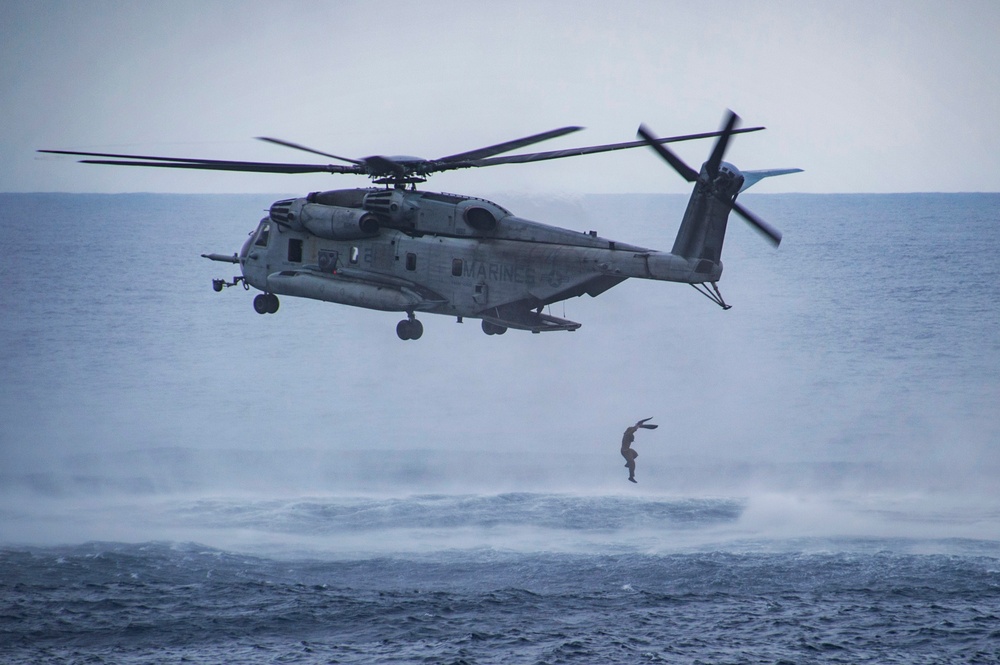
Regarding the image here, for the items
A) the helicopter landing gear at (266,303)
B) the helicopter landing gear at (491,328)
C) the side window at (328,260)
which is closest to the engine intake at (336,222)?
the side window at (328,260)

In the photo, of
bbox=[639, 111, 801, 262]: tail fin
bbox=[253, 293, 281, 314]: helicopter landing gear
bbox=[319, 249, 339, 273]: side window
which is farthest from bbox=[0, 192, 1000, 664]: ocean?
bbox=[639, 111, 801, 262]: tail fin

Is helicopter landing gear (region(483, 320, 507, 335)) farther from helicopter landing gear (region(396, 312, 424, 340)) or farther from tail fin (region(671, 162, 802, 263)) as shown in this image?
tail fin (region(671, 162, 802, 263))

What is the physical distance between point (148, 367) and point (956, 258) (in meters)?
134

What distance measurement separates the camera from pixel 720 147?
112 ft

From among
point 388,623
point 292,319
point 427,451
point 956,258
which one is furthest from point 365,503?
point 956,258

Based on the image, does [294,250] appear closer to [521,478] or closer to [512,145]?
[512,145]

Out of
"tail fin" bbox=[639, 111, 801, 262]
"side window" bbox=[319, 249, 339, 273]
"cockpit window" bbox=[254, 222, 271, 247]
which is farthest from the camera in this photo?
"cockpit window" bbox=[254, 222, 271, 247]

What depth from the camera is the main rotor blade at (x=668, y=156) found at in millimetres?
32375

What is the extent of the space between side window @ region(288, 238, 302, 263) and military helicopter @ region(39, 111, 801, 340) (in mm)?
51

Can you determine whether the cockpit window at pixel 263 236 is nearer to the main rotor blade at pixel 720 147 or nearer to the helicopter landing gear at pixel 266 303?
the helicopter landing gear at pixel 266 303

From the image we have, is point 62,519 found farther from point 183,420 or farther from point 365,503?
point 183,420

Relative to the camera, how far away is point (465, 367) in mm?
162250

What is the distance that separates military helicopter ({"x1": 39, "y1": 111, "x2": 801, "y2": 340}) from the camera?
35.4 metres

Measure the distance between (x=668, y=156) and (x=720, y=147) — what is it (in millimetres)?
1651
